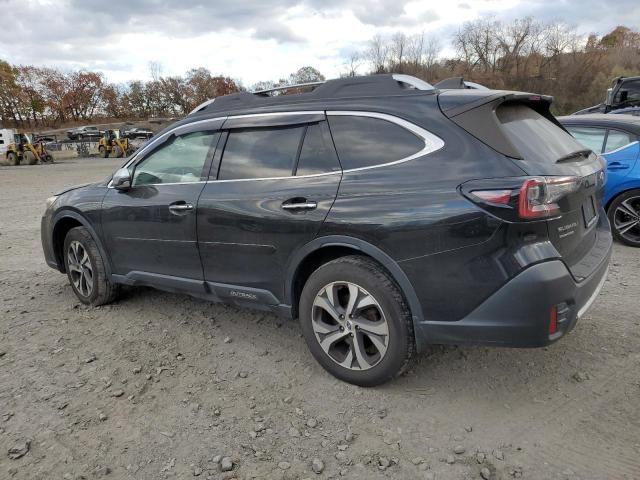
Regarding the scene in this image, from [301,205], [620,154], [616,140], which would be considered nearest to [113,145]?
[616,140]

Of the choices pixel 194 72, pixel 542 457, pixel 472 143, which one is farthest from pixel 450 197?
pixel 194 72

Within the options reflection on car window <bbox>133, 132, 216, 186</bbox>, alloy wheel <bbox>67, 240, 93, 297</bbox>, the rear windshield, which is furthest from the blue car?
alloy wheel <bbox>67, 240, 93, 297</bbox>

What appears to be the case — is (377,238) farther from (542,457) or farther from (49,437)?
(49,437)

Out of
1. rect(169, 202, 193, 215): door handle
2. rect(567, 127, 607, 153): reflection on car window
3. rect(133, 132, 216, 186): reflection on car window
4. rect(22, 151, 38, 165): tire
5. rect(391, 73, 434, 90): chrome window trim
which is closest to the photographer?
rect(391, 73, 434, 90): chrome window trim

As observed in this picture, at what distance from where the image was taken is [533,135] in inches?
113

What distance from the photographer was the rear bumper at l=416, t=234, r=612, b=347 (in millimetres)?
2469

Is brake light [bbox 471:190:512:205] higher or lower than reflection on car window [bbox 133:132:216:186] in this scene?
lower

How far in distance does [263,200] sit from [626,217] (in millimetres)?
4973

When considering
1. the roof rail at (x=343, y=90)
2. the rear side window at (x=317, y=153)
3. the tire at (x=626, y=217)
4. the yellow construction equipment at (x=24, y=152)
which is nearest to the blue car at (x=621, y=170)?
the tire at (x=626, y=217)

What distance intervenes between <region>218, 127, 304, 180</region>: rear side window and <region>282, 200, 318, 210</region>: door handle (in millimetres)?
234

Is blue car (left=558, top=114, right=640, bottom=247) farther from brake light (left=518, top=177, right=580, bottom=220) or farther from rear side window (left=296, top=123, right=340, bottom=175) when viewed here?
rear side window (left=296, top=123, right=340, bottom=175)

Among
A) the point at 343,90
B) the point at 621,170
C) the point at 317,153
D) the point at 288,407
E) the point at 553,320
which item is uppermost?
the point at 343,90

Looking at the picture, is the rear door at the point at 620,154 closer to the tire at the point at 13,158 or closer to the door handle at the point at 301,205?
the door handle at the point at 301,205

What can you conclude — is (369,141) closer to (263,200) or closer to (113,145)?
(263,200)
